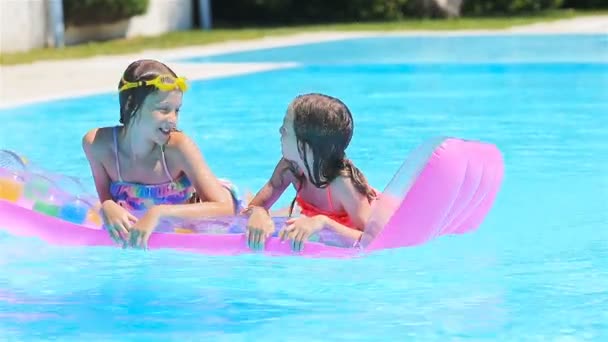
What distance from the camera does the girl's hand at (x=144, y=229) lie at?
190 inches

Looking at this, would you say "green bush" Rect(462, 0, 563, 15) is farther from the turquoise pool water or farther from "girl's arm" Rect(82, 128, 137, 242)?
"girl's arm" Rect(82, 128, 137, 242)

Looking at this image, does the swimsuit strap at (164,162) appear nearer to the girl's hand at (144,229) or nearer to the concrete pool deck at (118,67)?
the girl's hand at (144,229)

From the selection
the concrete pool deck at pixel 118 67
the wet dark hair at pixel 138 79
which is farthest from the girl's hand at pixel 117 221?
the concrete pool deck at pixel 118 67

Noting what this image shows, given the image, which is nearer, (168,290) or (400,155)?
(168,290)

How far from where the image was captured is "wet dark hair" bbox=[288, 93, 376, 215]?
479cm

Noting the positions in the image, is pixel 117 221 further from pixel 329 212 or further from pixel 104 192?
pixel 329 212

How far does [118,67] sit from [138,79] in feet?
31.0

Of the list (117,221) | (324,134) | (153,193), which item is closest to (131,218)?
(117,221)

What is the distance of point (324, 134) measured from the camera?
4.80 meters

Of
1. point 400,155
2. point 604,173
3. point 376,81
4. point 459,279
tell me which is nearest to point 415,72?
point 376,81

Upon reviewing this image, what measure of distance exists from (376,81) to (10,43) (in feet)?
21.1

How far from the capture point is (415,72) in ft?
44.7

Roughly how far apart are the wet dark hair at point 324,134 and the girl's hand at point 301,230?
23 cm

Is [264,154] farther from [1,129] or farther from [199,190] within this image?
[199,190]
